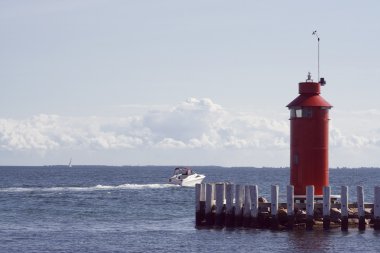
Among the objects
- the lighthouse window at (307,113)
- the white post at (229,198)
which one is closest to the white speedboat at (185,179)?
the lighthouse window at (307,113)

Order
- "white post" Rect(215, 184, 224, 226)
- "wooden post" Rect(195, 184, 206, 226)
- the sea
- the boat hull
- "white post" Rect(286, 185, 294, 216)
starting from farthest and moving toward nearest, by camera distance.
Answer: the boat hull → "wooden post" Rect(195, 184, 206, 226) → "white post" Rect(215, 184, 224, 226) → "white post" Rect(286, 185, 294, 216) → the sea

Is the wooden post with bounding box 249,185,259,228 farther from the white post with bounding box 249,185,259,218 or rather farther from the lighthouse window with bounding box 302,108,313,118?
the lighthouse window with bounding box 302,108,313,118

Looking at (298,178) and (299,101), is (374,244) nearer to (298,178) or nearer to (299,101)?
(298,178)

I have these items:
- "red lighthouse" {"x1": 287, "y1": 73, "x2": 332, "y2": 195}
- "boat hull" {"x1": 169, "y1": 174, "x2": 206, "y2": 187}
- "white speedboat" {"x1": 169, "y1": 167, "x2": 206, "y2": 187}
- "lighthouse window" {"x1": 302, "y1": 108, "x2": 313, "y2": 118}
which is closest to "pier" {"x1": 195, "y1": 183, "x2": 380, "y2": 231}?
"red lighthouse" {"x1": 287, "y1": 73, "x2": 332, "y2": 195}

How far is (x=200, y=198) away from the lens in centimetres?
3844

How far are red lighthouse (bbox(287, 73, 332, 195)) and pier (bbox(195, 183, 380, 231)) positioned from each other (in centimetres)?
78

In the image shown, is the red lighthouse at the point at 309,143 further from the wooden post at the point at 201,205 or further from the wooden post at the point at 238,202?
the wooden post at the point at 201,205

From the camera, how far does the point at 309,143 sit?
37.3m

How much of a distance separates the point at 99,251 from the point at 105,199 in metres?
37.2

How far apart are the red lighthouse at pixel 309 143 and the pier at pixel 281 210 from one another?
0.78m

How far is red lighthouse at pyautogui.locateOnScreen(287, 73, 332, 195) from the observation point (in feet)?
123

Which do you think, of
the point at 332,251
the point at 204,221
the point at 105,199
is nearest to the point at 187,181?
the point at 105,199

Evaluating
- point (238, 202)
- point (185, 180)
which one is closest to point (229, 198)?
point (238, 202)

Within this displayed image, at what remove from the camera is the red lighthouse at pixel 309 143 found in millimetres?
37344
